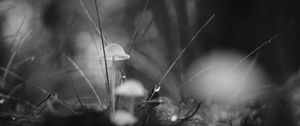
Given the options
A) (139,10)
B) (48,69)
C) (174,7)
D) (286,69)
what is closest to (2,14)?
(48,69)

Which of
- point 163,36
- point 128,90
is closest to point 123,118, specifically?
point 128,90

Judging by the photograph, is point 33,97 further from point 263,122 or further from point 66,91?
point 263,122

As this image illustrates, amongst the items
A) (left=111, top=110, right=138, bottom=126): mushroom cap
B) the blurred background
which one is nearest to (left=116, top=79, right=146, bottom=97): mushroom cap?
(left=111, top=110, right=138, bottom=126): mushroom cap

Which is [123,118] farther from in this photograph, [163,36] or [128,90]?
[163,36]

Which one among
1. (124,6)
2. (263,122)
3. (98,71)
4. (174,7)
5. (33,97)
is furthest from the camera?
(124,6)

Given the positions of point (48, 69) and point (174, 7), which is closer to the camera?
point (174, 7)

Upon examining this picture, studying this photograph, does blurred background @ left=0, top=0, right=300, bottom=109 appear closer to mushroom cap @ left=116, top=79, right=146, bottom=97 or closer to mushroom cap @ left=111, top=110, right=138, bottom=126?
mushroom cap @ left=116, top=79, right=146, bottom=97

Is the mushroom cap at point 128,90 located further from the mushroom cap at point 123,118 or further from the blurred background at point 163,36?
the blurred background at point 163,36

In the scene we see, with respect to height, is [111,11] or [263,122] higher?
[111,11]
